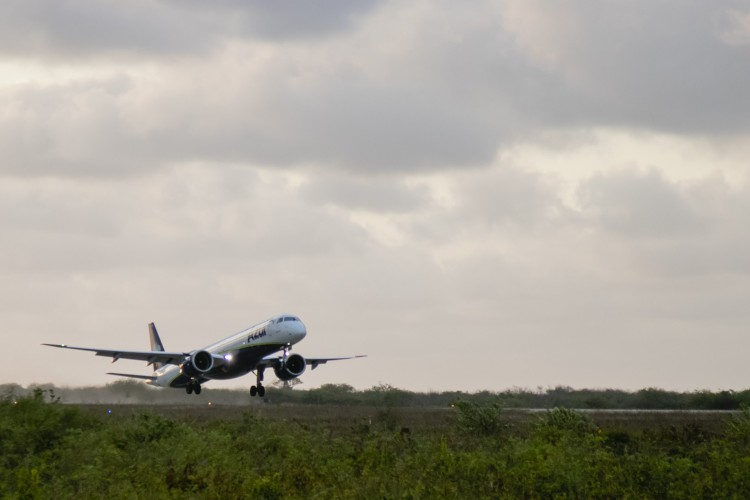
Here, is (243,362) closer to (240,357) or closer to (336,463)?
(240,357)

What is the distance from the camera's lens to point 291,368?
239 ft

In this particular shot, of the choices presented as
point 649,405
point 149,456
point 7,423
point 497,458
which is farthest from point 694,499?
point 649,405

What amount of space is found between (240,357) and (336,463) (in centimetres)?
4245

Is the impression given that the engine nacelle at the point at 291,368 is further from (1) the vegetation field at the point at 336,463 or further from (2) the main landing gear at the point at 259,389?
(1) the vegetation field at the point at 336,463

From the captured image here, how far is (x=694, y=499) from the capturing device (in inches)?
884

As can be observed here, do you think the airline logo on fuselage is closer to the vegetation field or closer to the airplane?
the airplane

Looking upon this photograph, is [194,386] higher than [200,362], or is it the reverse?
[200,362]

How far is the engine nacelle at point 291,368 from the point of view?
7262cm

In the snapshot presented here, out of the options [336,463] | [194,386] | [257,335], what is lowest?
[336,463]

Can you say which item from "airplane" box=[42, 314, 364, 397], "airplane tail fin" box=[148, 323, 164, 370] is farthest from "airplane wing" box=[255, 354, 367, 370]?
"airplane tail fin" box=[148, 323, 164, 370]

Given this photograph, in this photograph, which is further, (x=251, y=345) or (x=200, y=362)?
(x=200, y=362)

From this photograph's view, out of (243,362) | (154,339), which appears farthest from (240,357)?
(154,339)

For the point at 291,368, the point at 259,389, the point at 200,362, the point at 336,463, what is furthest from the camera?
the point at 259,389

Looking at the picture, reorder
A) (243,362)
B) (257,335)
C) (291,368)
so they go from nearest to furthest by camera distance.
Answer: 1. (257,335)
2. (243,362)
3. (291,368)
